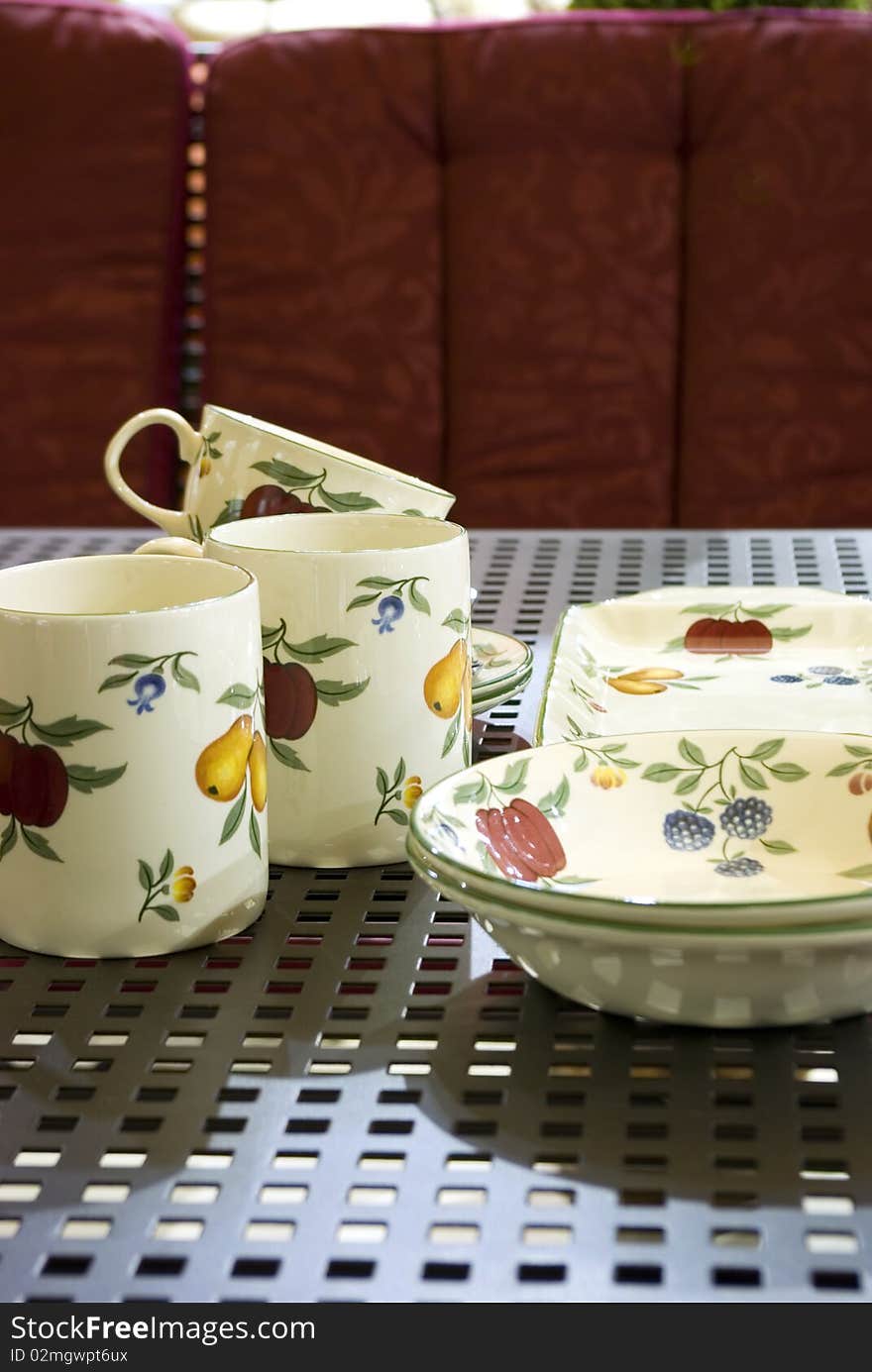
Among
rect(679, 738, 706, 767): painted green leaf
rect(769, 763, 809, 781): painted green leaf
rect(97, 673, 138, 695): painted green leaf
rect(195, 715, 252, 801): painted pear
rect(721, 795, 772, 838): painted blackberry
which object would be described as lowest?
rect(721, 795, 772, 838): painted blackberry

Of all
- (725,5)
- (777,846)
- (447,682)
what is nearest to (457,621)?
(447,682)

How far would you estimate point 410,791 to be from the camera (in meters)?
0.47

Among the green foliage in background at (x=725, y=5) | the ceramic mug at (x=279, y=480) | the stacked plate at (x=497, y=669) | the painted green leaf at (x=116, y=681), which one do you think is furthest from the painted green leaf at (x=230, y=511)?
the green foliage in background at (x=725, y=5)

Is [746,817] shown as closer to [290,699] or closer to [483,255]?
[290,699]

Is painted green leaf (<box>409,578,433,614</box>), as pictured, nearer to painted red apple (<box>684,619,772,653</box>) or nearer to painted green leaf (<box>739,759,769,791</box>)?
painted green leaf (<box>739,759,769,791</box>)

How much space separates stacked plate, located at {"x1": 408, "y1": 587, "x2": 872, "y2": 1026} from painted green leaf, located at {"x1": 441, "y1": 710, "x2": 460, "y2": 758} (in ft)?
0.09

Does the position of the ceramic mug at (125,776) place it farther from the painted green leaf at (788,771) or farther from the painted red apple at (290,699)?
the painted green leaf at (788,771)

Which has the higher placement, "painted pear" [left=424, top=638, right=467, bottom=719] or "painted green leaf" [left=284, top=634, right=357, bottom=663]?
"painted green leaf" [left=284, top=634, right=357, bottom=663]

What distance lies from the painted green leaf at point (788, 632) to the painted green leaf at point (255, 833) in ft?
1.11

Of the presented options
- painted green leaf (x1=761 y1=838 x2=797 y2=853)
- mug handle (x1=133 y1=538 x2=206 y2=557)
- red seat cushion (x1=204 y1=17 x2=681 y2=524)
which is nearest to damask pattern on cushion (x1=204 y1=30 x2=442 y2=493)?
red seat cushion (x1=204 y1=17 x2=681 y2=524)

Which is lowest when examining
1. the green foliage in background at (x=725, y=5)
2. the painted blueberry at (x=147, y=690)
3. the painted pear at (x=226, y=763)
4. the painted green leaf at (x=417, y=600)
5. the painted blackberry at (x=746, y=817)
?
the painted blackberry at (x=746, y=817)

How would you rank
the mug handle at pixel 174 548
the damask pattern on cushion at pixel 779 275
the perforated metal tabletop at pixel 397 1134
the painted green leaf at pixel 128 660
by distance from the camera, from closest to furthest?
the perforated metal tabletop at pixel 397 1134
the painted green leaf at pixel 128 660
the mug handle at pixel 174 548
the damask pattern on cushion at pixel 779 275

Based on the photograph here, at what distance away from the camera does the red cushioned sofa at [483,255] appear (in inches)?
61.5

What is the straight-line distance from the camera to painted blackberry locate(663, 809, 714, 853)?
0.43m
